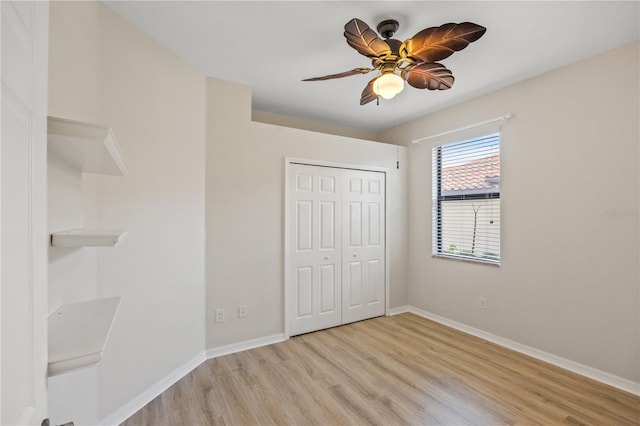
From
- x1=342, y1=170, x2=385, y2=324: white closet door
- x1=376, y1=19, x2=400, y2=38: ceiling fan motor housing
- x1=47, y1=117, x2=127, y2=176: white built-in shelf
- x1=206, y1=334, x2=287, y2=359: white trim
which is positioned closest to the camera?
x1=47, y1=117, x2=127, y2=176: white built-in shelf

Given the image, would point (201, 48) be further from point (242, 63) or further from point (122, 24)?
point (122, 24)

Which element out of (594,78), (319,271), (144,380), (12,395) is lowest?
(144,380)

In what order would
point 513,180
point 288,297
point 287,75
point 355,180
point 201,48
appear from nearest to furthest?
1. point 201,48
2. point 287,75
3. point 513,180
4. point 288,297
5. point 355,180

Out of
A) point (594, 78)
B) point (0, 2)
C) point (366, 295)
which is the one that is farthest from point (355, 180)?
point (0, 2)

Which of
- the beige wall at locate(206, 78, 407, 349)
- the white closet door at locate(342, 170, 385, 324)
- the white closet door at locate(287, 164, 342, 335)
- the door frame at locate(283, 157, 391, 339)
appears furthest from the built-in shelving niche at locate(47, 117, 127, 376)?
the white closet door at locate(342, 170, 385, 324)

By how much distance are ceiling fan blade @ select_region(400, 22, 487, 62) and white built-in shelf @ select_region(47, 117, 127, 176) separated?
1644 millimetres

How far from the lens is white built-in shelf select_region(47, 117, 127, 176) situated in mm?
883

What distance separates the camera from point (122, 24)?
1.95 meters

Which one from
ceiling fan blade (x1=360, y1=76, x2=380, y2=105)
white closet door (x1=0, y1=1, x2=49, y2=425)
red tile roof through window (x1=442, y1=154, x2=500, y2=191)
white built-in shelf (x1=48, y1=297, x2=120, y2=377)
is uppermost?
ceiling fan blade (x1=360, y1=76, x2=380, y2=105)

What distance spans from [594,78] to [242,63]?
297 cm

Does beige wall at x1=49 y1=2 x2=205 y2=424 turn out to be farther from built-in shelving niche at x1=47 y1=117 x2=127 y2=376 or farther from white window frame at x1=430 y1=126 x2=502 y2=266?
white window frame at x1=430 y1=126 x2=502 y2=266

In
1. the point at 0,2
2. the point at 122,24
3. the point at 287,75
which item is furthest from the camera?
the point at 287,75

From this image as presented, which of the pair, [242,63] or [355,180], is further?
[355,180]

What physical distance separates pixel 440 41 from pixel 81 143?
1.80 m
